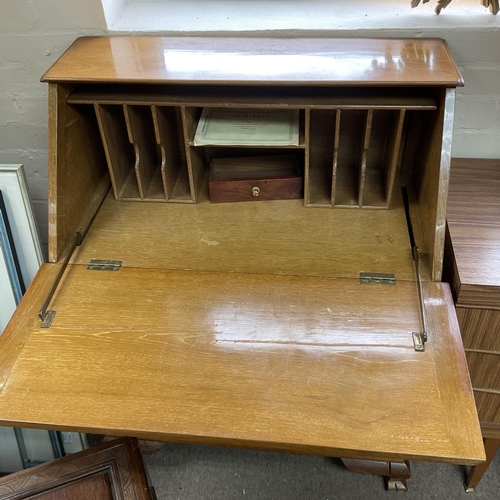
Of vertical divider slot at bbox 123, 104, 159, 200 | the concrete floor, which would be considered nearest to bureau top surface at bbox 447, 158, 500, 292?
vertical divider slot at bbox 123, 104, 159, 200

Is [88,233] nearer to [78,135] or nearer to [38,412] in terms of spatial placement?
[78,135]

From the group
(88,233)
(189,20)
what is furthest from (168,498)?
(189,20)

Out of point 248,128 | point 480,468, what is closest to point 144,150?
point 248,128

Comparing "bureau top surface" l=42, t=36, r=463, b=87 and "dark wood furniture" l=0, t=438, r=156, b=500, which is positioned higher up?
"bureau top surface" l=42, t=36, r=463, b=87

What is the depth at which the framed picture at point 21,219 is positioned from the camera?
1.30 meters

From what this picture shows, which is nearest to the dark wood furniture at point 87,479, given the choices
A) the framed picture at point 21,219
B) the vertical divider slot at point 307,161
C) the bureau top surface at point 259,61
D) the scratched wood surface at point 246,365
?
the scratched wood surface at point 246,365

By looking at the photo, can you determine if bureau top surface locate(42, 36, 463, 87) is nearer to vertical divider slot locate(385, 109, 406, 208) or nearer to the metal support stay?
vertical divider slot locate(385, 109, 406, 208)

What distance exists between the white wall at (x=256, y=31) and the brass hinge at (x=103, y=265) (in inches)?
24.1

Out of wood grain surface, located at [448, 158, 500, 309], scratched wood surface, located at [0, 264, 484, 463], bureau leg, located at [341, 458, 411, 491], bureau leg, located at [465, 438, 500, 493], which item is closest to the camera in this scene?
scratched wood surface, located at [0, 264, 484, 463]

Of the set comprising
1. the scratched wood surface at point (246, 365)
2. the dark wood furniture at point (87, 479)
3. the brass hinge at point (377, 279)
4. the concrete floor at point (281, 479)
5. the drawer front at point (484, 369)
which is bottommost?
the concrete floor at point (281, 479)

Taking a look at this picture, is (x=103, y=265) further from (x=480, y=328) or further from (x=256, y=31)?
(x=480, y=328)

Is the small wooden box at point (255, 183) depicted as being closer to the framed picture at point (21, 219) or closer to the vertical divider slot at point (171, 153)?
the vertical divider slot at point (171, 153)

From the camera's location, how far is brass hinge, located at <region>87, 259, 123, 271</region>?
1097mm

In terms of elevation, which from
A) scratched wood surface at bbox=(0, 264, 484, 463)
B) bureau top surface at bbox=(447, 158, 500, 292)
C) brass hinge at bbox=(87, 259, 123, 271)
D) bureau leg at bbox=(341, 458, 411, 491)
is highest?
bureau top surface at bbox=(447, 158, 500, 292)
